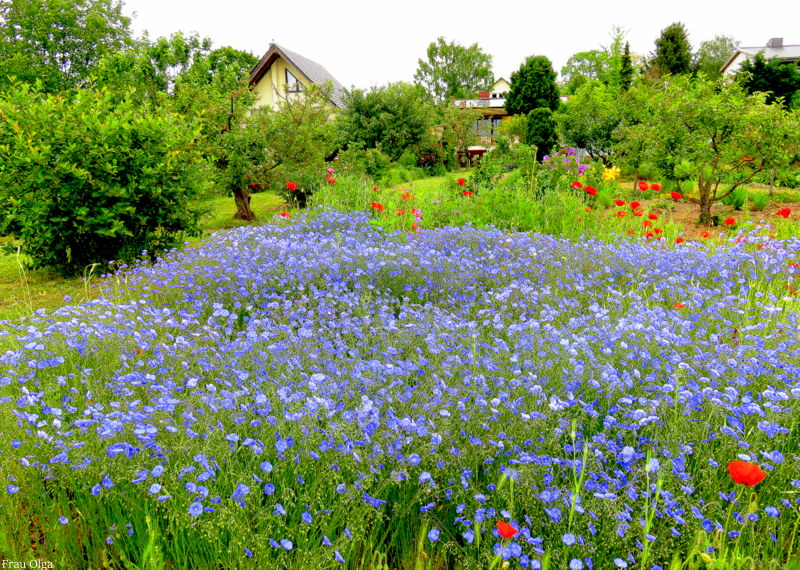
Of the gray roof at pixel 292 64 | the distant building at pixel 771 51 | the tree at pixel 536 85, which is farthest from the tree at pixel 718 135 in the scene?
the distant building at pixel 771 51

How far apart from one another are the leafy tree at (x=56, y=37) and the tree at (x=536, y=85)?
74.6 ft

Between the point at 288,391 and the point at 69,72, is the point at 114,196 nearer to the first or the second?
the point at 288,391

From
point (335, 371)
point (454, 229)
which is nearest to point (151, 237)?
point (454, 229)

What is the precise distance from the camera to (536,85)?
2602cm

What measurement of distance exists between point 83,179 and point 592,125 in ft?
54.1

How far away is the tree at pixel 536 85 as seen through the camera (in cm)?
2588

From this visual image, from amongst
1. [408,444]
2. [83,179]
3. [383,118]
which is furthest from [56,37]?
[408,444]

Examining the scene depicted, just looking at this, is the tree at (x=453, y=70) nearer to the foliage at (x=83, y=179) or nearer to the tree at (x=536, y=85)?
the tree at (x=536, y=85)

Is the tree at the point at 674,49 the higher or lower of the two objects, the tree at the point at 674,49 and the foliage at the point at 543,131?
the higher

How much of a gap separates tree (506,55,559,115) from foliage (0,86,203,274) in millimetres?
22576

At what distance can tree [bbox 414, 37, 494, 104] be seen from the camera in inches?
2040

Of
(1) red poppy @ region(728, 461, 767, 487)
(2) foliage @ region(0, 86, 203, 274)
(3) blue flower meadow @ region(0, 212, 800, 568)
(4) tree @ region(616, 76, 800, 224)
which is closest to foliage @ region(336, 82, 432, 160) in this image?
(4) tree @ region(616, 76, 800, 224)

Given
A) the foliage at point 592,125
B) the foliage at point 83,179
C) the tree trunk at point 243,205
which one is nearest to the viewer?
the foliage at point 83,179

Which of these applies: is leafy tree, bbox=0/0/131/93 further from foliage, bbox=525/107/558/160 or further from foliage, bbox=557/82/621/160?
foliage, bbox=557/82/621/160
